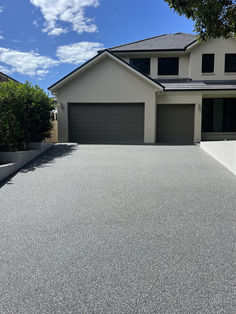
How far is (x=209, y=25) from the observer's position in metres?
Answer: 7.66

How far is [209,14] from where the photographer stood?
7.36 metres

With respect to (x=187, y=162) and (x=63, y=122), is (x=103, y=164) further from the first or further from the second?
(x=63, y=122)

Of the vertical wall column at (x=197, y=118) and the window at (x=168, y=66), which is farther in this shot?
the window at (x=168, y=66)

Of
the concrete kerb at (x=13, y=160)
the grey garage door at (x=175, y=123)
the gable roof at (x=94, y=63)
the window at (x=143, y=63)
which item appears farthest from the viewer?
the window at (x=143, y=63)

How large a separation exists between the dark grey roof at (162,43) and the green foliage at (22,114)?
9070 millimetres

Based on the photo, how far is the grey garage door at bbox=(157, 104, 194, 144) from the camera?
619 inches

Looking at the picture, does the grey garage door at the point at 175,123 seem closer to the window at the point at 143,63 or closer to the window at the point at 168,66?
the window at the point at 168,66

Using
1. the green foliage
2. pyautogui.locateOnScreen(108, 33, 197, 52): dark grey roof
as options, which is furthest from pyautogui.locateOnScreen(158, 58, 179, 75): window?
the green foliage

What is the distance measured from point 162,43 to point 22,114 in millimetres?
12954

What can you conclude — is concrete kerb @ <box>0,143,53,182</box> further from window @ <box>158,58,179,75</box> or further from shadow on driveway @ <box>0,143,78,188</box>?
window @ <box>158,58,179,75</box>

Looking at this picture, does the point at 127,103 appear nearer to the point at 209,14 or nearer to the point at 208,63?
the point at 208,63

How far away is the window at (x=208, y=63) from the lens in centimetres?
1716

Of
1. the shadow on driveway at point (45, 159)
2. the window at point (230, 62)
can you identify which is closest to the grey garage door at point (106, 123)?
the shadow on driveway at point (45, 159)

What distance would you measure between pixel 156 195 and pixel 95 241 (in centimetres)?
243
